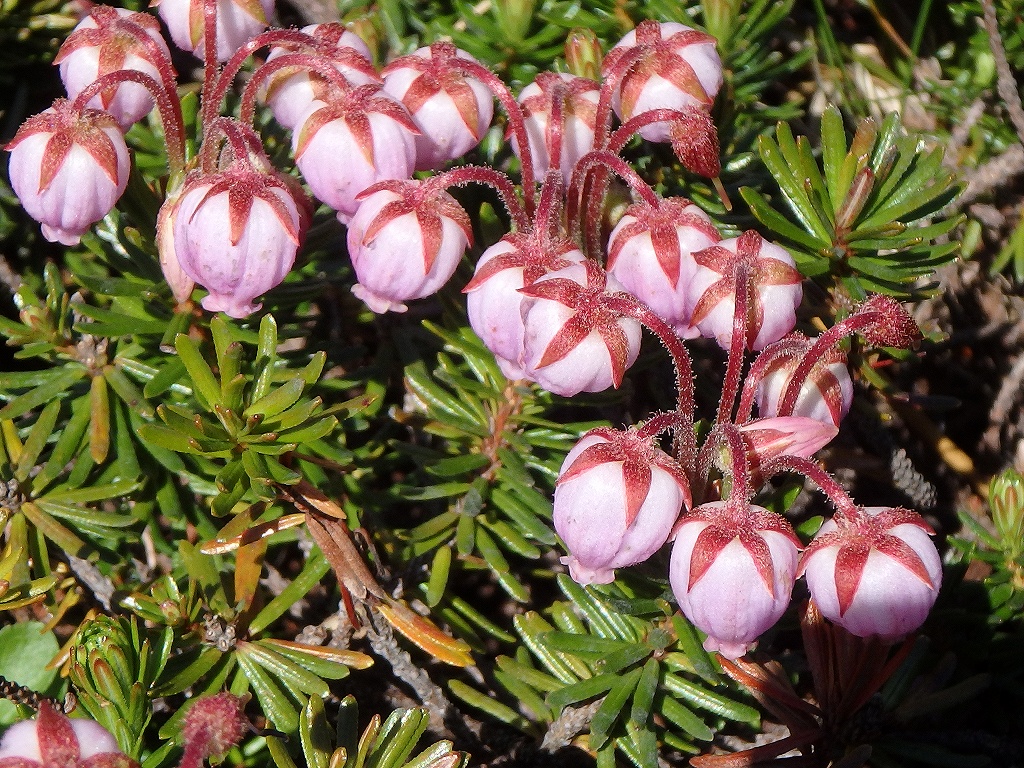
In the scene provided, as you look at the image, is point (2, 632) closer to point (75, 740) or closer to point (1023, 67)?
point (75, 740)

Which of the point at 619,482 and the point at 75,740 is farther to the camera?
the point at 619,482

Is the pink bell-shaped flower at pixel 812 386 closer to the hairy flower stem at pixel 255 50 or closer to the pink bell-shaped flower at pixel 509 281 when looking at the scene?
the pink bell-shaped flower at pixel 509 281

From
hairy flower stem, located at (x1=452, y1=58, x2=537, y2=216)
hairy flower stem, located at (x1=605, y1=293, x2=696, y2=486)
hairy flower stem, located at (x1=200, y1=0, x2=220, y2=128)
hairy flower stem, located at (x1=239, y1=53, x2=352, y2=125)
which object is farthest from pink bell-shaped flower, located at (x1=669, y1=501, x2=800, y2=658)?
hairy flower stem, located at (x1=200, y1=0, x2=220, y2=128)

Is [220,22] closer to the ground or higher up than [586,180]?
higher up

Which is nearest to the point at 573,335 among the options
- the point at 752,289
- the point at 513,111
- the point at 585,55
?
the point at 752,289

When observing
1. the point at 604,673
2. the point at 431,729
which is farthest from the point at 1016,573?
the point at 431,729

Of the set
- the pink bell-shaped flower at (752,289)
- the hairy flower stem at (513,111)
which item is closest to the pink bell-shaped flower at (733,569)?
the pink bell-shaped flower at (752,289)

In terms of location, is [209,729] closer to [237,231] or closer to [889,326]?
[237,231]
